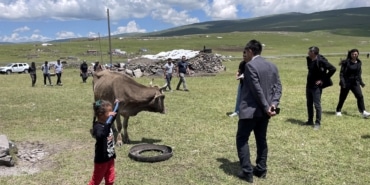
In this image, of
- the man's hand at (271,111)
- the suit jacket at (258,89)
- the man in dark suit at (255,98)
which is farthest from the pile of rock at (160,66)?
the man's hand at (271,111)

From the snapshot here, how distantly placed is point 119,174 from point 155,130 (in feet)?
14.9

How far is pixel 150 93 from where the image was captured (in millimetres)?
11422

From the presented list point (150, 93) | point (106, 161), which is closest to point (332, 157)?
point (150, 93)

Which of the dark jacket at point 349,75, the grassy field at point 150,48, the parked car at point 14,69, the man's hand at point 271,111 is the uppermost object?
the grassy field at point 150,48

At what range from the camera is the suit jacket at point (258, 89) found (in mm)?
7746

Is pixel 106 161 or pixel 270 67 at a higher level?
pixel 270 67

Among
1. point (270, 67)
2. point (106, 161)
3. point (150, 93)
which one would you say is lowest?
point (106, 161)

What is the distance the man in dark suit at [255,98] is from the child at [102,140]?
286cm

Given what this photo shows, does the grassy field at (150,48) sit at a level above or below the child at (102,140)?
above

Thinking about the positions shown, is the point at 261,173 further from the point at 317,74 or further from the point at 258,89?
the point at 317,74

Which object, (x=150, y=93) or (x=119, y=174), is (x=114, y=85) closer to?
(x=150, y=93)

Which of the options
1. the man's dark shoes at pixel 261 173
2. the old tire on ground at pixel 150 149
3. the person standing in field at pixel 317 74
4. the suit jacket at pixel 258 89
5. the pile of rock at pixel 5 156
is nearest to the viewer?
the suit jacket at pixel 258 89

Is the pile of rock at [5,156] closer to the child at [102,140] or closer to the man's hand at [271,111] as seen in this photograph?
the child at [102,140]

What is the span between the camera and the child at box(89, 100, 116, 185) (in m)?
6.59
